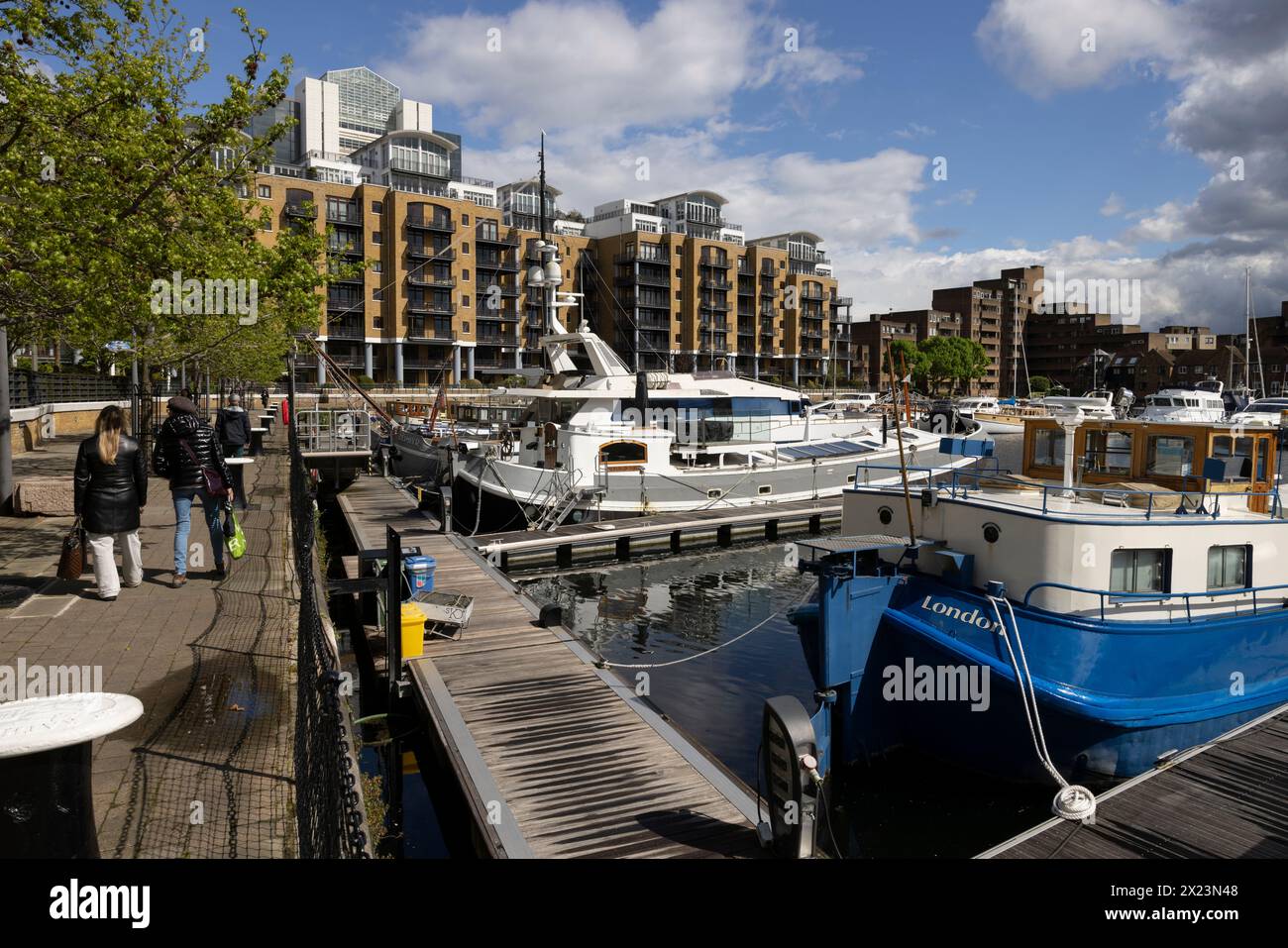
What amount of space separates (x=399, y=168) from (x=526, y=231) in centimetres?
1464

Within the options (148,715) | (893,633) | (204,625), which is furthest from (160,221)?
(893,633)

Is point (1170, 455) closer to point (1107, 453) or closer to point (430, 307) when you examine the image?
point (1107, 453)

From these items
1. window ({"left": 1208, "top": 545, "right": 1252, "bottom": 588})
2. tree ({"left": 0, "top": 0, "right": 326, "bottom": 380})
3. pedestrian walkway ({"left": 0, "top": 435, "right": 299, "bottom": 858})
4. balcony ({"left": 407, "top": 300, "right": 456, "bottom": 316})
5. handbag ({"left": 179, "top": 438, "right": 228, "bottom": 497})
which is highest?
balcony ({"left": 407, "top": 300, "right": 456, "bottom": 316})

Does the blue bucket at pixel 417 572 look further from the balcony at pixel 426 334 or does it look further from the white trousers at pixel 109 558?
the balcony at pixel 426 334

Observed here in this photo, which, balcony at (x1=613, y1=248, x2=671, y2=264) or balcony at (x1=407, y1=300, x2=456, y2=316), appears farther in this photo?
balcony at (x1=613, y1=248, x2=671, y2=264)

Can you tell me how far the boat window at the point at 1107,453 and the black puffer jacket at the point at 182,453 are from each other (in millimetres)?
12759

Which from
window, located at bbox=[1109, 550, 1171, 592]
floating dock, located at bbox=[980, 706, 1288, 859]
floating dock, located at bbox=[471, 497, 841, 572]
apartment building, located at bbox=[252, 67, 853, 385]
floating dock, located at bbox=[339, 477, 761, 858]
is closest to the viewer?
floating dock, located at bbox=[339, 477, 761, 858]

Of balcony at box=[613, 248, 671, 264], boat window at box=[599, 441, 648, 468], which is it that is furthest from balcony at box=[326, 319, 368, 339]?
boat window at box=[599, 441, 648, 468]

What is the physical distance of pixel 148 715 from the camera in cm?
704

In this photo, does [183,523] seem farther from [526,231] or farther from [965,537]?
[526,231]

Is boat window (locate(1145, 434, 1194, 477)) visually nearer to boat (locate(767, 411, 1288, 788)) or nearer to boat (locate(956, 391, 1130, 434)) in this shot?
boat (locate(767, 411, 1288, 788))

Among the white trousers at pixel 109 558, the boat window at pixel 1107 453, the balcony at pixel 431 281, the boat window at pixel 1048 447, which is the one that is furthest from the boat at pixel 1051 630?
the balcony at pixel 431 281

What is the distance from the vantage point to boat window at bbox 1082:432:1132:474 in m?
13.2

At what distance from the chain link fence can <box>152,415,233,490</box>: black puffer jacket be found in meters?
4.84
